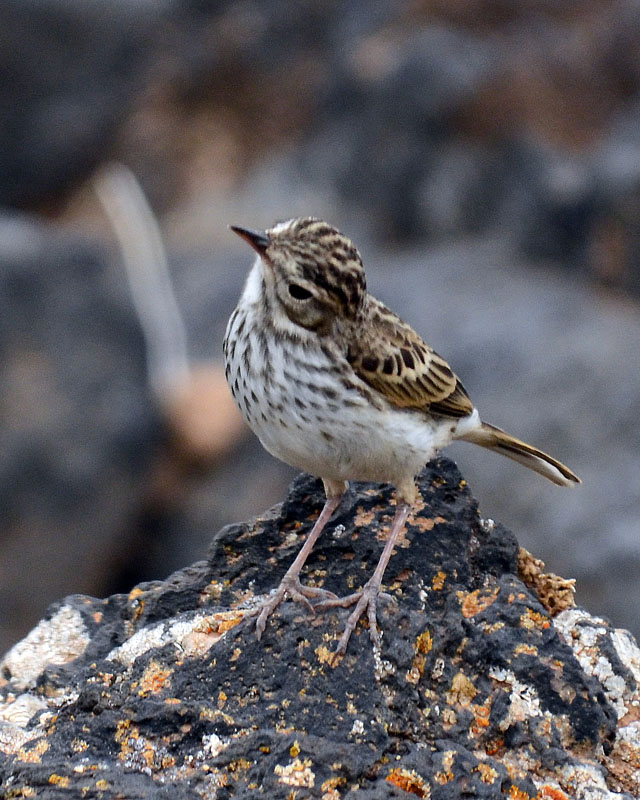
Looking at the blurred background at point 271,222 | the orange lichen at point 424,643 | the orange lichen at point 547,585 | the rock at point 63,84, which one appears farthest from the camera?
the rock at point 63,84

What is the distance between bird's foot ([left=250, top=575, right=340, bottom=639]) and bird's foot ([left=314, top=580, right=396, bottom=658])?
7 centimetres

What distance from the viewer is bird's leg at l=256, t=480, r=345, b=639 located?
6151 mm

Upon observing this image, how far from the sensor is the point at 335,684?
5.75 m

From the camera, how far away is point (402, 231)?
19938mm

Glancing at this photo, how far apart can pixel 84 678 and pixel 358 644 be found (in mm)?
1371

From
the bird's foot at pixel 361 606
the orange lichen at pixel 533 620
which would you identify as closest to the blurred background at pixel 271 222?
the orange lichen at pixel 533 620

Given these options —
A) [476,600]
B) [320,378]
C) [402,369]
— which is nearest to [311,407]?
[320,378]

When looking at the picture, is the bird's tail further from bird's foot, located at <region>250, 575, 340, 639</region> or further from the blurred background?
the blurred background

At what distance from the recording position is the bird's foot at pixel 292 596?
6113 mm

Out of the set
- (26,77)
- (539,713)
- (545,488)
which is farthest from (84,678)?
(26,77)

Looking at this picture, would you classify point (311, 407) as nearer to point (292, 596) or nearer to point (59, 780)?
point (292, 596)

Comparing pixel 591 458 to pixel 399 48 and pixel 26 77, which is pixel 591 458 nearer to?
pixel 399 48

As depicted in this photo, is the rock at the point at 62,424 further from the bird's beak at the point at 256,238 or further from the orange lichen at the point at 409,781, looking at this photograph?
the orange lichen at the point at 409,781

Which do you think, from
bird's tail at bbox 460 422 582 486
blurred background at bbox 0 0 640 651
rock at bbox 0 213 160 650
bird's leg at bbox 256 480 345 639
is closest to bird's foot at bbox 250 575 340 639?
bird's leg at bbox 256 480 345 639
